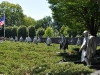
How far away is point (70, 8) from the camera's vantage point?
2775 centimetres

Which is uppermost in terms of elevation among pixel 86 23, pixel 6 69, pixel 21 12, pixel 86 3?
pixel 21 12

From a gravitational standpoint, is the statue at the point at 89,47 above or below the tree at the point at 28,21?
below

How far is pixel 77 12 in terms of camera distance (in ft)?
93.1

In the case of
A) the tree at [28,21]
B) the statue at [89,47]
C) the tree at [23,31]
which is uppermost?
the tree at [28,21]

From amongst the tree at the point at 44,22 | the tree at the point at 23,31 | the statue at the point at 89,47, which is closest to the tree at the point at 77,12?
the statue at the point at 89,47

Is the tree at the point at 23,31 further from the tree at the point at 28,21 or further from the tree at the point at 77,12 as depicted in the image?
the tree at the point at 77,12

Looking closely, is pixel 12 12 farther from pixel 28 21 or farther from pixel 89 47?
pixel 89 47

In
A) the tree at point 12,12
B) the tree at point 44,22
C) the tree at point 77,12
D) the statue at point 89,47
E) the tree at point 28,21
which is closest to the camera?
the statue at point 89,47

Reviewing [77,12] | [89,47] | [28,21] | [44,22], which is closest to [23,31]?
[28,21]

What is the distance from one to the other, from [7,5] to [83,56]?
342ft

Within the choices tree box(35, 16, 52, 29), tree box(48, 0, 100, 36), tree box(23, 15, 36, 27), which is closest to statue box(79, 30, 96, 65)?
tree box(48, 0, 100, 36)

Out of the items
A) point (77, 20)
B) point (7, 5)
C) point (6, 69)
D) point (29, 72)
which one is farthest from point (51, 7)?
point (7, 5)

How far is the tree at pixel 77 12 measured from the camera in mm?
27219

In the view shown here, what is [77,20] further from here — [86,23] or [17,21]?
[17,21]
